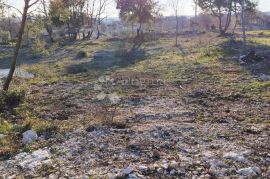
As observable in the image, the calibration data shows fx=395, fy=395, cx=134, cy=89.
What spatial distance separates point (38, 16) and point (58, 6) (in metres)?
1.17

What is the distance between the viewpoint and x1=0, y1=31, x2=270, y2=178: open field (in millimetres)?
10414

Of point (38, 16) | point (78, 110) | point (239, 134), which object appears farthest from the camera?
point (38, 16)

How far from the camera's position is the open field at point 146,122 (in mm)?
10414

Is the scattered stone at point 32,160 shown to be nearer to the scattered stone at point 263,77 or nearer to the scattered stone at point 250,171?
the scattered stone at point 250,171

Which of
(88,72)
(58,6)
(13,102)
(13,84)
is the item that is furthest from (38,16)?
(88,72)

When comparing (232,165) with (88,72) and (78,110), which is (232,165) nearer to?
(78,110)

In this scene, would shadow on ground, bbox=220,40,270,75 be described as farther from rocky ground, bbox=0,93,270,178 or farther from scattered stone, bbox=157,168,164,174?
scattered stone, bbox=157,168,164,174

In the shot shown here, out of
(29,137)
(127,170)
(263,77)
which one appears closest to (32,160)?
(29,137)

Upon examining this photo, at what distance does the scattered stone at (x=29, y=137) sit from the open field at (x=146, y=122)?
286 mm

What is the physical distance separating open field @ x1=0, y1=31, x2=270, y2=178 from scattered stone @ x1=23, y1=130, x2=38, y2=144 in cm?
29

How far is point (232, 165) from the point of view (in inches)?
400

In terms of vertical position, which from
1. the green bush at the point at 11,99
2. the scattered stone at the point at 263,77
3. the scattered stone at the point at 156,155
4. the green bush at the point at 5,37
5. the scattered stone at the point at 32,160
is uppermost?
the green bush at the point at 5,37

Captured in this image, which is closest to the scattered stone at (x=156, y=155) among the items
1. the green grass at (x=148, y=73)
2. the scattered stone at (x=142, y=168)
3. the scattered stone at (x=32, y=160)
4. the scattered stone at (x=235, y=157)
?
the scattered stone at (x=142, y=168)

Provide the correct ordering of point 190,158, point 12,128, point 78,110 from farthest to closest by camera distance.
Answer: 1. point 78,110
2. point 12,128
3. point 190,158
